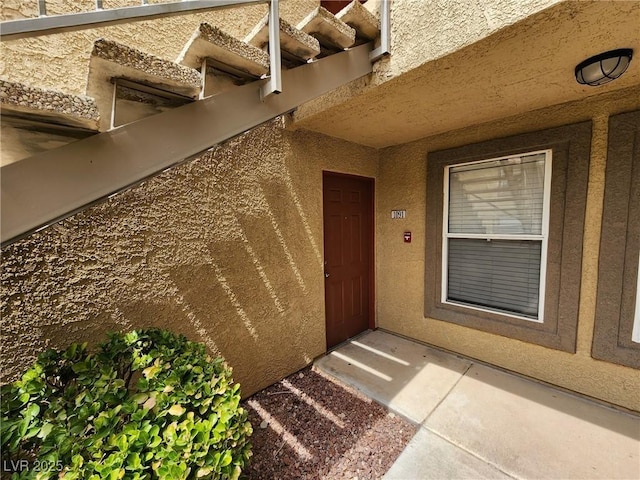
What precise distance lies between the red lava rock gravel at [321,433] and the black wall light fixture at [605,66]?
3.55 m

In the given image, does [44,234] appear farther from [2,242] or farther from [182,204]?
[2,242]

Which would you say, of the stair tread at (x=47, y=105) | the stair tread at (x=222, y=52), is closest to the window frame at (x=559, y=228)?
the stair tread at (x=222, y=52)

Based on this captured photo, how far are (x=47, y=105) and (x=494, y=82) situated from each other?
3.09 metres

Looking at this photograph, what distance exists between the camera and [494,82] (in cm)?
233

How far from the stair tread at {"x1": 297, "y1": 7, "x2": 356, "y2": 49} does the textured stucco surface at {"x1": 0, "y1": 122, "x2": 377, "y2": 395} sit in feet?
4.34

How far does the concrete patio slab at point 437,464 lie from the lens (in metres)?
2.12

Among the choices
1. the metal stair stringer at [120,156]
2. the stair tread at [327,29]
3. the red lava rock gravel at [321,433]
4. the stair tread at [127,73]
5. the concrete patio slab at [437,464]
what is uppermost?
the stair tread at [327,29]

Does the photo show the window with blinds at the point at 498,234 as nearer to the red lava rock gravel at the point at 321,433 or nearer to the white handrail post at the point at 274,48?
the red lava rock gravel at the point at 321,433

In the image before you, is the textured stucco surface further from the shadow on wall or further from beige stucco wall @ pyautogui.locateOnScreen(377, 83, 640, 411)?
beige stucco wall @ pyautogui.locateOnScreen(377, 83, 640, 411)

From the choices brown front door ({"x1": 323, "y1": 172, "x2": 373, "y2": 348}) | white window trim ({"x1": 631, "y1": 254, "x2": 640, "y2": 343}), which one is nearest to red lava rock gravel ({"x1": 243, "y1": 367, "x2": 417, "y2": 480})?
brown front door ({"x1": 323, "y1": 172, "x2": 373, "y2": 348})

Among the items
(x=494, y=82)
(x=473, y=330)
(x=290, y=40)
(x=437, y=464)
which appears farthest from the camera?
(x=473, y=330)

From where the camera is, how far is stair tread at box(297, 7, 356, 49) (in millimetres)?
1822

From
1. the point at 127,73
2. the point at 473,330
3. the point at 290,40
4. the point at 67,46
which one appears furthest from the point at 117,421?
the point at 473,330

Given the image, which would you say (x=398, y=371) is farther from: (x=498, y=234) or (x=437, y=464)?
(x=498, y=234)
